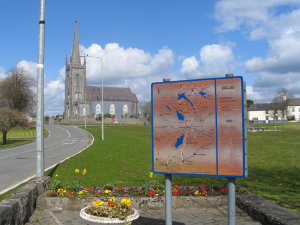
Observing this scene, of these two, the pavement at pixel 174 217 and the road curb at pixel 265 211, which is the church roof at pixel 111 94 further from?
the road curb at pixel 265 211

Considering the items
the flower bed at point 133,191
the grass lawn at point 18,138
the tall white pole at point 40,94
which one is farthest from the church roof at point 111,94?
the flower bed at point 133,191

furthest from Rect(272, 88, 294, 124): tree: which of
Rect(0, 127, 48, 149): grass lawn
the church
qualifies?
the church

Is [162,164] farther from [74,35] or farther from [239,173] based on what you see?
[74,35]

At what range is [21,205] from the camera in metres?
5.47

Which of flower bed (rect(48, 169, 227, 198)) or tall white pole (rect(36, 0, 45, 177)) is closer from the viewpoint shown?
flower bed (rect(48, 169, 227, 198))

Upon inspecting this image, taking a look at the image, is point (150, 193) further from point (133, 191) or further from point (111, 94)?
point (111, 94)

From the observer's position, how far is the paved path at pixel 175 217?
573 centimetres

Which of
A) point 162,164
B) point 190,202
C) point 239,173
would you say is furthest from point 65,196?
point 239,173

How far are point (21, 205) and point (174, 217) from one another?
287cm

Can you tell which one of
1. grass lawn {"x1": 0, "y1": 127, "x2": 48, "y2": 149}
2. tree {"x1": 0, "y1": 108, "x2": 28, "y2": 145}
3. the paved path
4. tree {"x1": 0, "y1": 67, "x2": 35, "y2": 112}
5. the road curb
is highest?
tree {"x1": 0, "y1": 67, "x2": 35, "y2": 112}

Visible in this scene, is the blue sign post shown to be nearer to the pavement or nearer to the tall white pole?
the pavement

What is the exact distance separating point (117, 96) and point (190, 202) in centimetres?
12743

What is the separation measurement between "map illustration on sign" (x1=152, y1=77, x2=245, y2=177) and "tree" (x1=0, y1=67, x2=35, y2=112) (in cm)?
6870

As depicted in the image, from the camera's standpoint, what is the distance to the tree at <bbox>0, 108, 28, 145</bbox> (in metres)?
35.7
